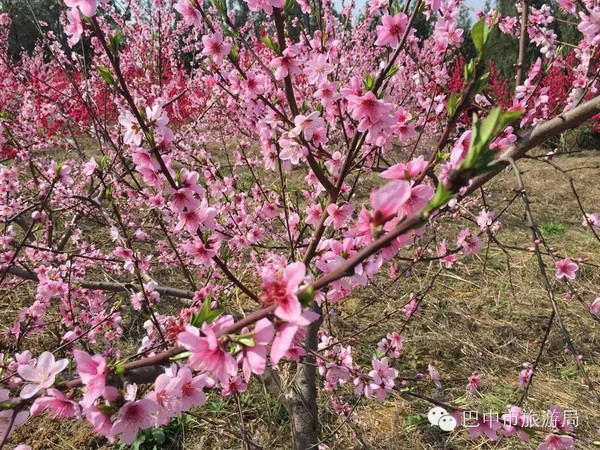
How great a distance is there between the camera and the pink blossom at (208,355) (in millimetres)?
753

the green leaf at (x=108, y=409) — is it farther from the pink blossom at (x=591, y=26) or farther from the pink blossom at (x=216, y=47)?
the pink blossom at (x=591, y=26)

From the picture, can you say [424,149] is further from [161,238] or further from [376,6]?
[376,6]

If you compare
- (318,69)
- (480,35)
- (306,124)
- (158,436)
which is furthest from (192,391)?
(158,436)

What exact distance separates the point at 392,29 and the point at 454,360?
2939 mm

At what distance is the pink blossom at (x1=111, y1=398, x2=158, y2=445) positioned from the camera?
0.89m

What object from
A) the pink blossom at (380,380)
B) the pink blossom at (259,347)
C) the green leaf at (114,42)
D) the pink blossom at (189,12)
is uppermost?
the pink blossom at (189,12)

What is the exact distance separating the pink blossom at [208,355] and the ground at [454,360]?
1.41 metres

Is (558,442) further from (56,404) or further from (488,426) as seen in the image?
(56,404)

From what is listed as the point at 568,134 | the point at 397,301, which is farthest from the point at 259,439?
the point at 568,134

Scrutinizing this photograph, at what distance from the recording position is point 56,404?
0.93m

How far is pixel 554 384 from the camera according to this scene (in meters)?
3.15

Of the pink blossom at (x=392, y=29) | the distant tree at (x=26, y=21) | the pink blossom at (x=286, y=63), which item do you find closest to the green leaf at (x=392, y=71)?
the pink blossom at (x=392, y=29)

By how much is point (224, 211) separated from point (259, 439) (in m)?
1.58

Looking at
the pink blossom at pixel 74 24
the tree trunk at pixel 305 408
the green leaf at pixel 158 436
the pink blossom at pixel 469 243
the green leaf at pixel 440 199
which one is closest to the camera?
the green leaf at pixel 440 199
